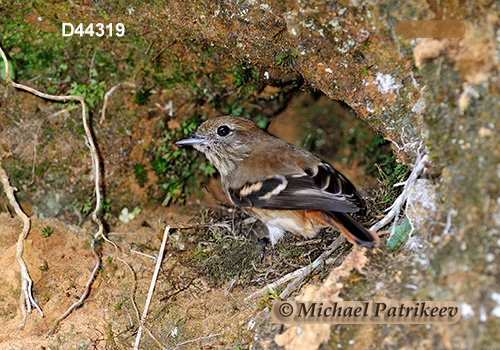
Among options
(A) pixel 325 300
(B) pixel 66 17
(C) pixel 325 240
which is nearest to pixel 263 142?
(C) pixel 325 240

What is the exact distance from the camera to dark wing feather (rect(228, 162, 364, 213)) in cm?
404

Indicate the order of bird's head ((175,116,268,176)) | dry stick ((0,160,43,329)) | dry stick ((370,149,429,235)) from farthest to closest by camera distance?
bird's head ((175,116,268,176)) → dry stick ((0,160,43,329)) → dry stick ((370,149,429,235))

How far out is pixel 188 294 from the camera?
448cm

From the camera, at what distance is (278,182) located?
4414 mm

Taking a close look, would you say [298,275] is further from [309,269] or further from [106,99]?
[106,99]

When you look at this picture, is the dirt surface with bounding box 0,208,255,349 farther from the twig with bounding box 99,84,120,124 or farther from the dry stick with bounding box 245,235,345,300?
the twig with bounding box 99,84,120,124

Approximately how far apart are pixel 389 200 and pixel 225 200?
2.47m

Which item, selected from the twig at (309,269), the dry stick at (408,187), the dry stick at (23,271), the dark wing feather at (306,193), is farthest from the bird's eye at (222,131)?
the dry stick at (23,271)

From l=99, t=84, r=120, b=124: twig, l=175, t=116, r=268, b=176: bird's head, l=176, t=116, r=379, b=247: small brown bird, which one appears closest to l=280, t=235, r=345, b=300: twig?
l=176, t=116, r=379, b=247: small brown bird

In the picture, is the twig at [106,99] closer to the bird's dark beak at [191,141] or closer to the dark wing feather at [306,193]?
the bird's dark beak at [191,141]

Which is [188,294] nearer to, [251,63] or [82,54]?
[251,63]

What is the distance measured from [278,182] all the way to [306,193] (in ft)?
1.10

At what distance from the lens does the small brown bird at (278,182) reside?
13.3 ft

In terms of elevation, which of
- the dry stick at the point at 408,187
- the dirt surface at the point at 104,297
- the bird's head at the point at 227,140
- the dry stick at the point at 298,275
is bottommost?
the dirt surface at the point at 104,297
